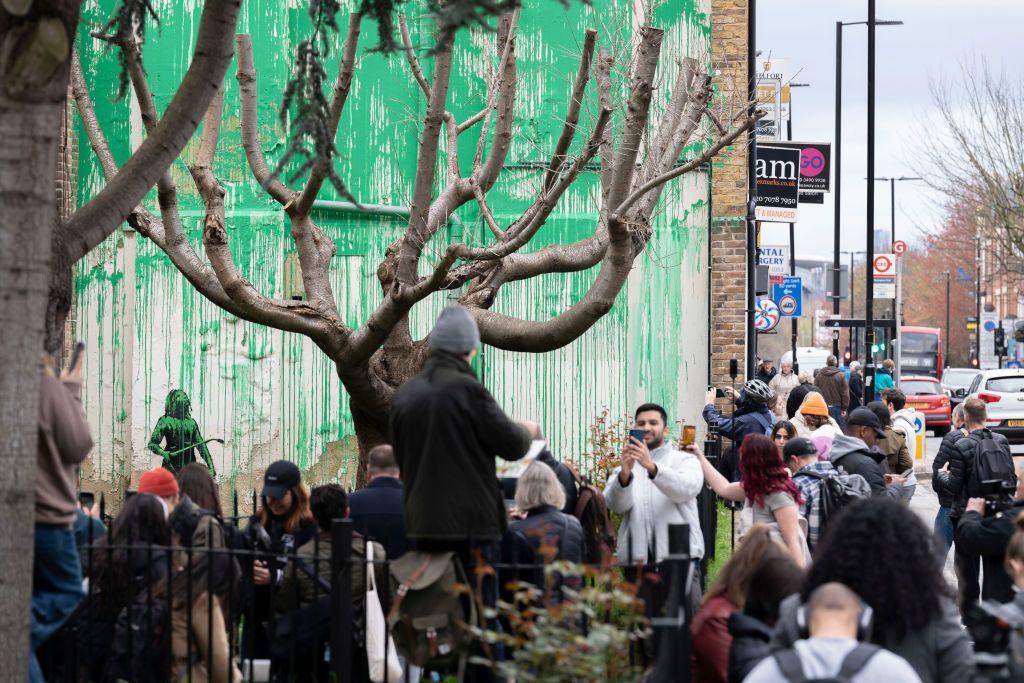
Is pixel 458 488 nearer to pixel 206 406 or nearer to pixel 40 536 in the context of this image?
pixel 40 536

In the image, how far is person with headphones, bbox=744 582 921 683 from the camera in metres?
4.25

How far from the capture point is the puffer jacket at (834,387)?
20.0 metres

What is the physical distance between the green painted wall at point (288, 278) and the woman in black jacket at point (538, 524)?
9197mm

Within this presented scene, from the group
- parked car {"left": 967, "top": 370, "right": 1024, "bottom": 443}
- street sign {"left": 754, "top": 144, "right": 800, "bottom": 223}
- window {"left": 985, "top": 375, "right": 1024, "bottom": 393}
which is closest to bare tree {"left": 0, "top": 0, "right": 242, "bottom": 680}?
street sign {"left": 754, "top": 144, "right": 800, "bottom": 223}

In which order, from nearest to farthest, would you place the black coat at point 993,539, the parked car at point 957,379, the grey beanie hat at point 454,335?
the grey beanie hat at point 454,335
the black coat at point 993,539
the parked car at point 957,379

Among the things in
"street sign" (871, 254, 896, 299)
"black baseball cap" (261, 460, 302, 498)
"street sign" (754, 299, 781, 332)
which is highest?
"street sign" (871, 254, 896, 299)

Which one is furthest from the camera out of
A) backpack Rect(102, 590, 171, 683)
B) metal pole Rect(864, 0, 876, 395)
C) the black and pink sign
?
metal pole Rect(864, 0, 876, 395)

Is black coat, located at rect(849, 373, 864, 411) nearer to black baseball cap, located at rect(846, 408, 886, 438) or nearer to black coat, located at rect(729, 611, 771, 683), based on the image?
black baseball cap, located at rect(846, 408, 886, 438)

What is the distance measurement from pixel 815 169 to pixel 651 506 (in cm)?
2014

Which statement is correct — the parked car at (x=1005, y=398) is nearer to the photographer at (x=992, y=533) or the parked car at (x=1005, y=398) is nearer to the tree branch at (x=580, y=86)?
the photographer at (x=992, y=533)

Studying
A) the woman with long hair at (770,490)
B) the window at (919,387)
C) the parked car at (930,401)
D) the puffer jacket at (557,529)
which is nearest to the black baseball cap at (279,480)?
the puffer jacket at (557,529)

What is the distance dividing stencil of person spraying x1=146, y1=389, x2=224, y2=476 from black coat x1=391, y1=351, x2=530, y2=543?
11.2 metres

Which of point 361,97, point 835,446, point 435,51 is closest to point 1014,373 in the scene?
point 361,97

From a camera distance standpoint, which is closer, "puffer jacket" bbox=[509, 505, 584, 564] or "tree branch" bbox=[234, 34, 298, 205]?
"puffer jacket" bbox=[509, 505, 584, 564]
